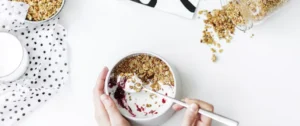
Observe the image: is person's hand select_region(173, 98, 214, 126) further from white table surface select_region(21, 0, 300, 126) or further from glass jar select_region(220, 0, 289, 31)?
glass jar select_region(220, 0, 289, 31)

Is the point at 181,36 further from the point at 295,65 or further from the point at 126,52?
the point at 295,65

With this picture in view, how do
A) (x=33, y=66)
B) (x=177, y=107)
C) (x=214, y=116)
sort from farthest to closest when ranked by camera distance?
1. (x=33, y=66)
2. (x=177, y=107)
3. (x=214, y=116)

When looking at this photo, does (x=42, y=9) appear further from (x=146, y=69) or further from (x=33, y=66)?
(x=146, y=69)

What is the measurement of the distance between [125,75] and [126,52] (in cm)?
7

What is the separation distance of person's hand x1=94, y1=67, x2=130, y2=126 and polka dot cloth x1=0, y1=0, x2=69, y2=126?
0.28 ft

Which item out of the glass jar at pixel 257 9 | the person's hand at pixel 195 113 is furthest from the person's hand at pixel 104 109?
the glass jar at pixel 257 9

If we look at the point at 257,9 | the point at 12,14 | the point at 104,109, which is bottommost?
the point at 104,109

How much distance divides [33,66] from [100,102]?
167 millimetres

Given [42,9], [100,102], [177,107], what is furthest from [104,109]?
[42,9]

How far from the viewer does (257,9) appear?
2.73ft

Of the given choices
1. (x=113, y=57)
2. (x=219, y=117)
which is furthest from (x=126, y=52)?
(x=219, y=117)

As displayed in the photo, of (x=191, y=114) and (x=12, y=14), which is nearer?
(x=191, y=114)

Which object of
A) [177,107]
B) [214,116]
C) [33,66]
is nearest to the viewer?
[214,116]

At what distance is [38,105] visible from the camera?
921mm
